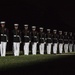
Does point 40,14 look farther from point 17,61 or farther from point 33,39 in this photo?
point 17,61

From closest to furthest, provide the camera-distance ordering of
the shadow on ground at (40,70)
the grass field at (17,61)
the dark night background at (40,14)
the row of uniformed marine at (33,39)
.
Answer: the shadow on ground at (40,70) < the grass field at (17,61) < the row of uniformed marine at (33,39) < the dark night background at (40,14)

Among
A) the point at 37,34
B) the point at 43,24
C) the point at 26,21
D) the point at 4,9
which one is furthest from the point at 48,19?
the point at 37,34

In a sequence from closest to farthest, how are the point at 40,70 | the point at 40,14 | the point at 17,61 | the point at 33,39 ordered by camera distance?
the point at 40,70, the point at 17,61, the point at 33,39, the point at 40,14

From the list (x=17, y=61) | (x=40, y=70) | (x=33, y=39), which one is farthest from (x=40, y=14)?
(x=40, y=70)

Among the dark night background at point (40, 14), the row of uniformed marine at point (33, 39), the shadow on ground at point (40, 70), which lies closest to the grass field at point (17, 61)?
the shadow on ground at point (40, 70)

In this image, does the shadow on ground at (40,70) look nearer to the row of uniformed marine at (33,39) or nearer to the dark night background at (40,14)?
the row of uniformed marine at (33,39)

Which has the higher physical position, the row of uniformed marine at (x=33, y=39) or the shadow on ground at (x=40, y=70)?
the row of uniformed marine at (x=33, y=39)

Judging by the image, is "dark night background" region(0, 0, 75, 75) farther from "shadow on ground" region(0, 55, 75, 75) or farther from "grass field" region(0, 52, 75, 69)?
"shadow on ground" region(0, 55, 75, 75)

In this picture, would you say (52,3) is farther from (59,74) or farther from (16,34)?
(59,74)

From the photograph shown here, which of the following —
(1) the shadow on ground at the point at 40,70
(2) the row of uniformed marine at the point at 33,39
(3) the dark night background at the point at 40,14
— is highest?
(3) the dark night background at the point at 40,14

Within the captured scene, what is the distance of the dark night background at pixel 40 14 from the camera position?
105ft

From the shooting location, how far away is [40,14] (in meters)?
37.6

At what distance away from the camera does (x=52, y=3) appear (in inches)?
1721

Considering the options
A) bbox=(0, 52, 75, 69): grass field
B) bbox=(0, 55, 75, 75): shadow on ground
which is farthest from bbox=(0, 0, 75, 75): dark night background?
bbox=(0, 55, 75, 75): shadow on ground
